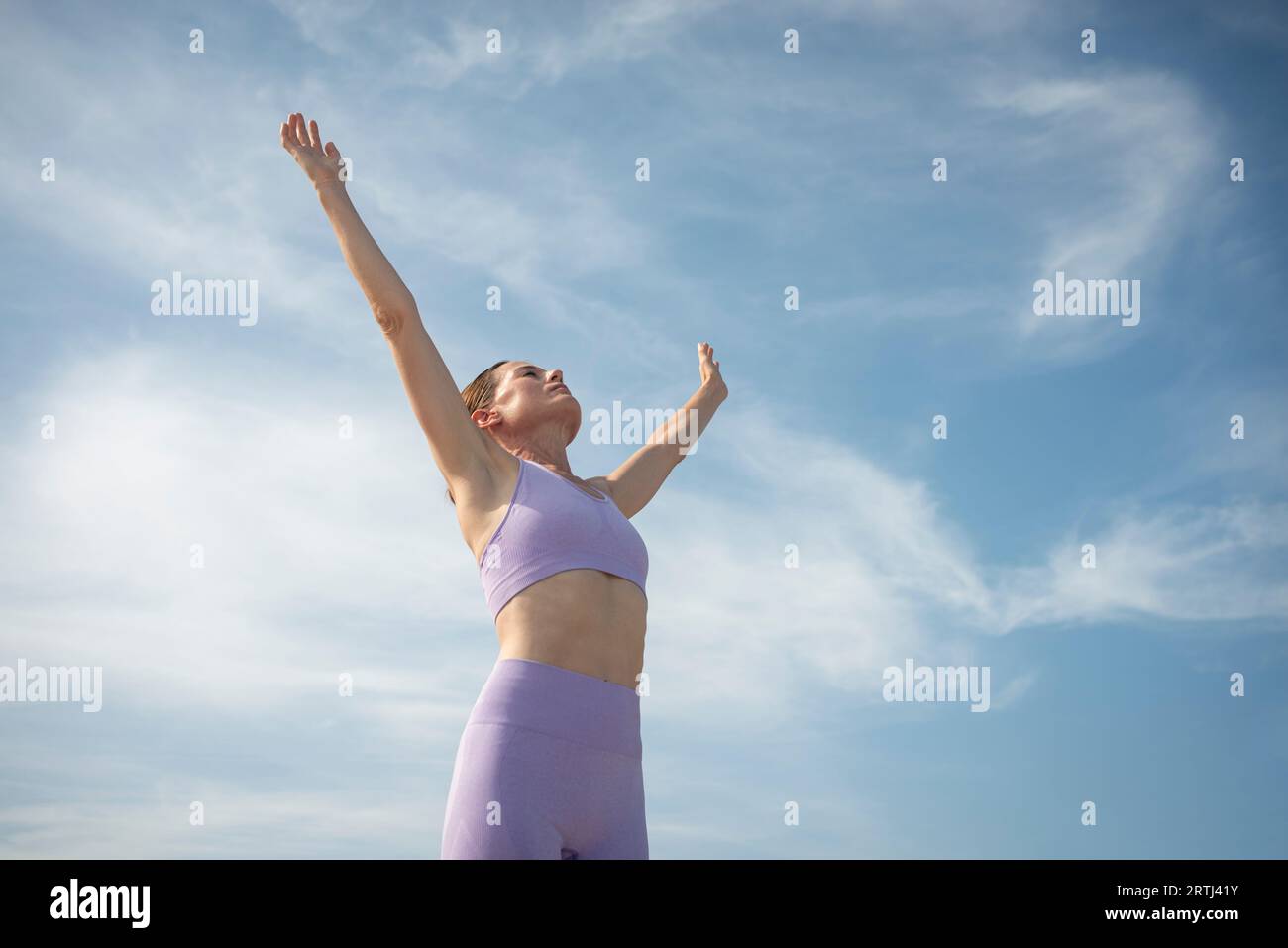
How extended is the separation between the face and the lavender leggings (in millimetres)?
1364

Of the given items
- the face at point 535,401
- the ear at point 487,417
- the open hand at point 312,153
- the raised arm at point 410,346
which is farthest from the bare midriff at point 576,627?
the open hand at point 312,153

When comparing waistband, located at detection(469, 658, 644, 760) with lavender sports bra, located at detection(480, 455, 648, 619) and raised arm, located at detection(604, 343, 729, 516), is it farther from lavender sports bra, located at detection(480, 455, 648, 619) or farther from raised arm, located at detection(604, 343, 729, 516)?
raised arm, located at detection(604, 343, 729, 516)

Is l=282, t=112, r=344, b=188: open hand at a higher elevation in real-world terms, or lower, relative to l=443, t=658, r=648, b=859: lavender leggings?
higher

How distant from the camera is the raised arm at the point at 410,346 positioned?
4.44 m

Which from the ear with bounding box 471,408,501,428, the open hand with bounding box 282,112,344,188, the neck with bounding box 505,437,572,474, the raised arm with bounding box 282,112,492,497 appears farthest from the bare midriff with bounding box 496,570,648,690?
the open hand with bounding box 282,112,344,188

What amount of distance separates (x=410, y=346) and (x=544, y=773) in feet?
5.64

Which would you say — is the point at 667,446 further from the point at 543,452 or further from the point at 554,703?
the point at 554,703

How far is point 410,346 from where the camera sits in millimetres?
4449

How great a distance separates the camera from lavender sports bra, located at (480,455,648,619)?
14.2ft

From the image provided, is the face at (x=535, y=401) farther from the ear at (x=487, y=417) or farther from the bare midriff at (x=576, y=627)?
the bare midriff at (x=576, y=627)

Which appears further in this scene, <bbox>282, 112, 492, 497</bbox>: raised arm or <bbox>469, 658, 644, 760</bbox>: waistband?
<bbox>282, 112, 492, 497</bbox>: raised arm
